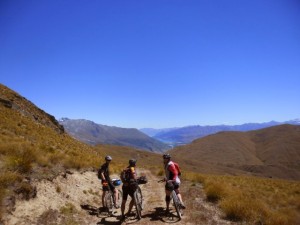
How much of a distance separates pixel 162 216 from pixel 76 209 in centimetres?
358

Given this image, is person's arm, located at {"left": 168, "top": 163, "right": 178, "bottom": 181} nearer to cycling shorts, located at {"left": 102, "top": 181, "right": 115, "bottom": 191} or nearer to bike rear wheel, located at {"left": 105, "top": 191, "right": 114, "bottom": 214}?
cycling shorts, located at {"left": 102, "top": 181, "right": 115, "bottom": 191}

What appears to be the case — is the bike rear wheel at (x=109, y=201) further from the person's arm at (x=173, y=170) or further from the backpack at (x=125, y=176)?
the person's arm at (x=173, y=170)

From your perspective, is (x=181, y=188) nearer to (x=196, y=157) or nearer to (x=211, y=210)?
(x=211, y=210)

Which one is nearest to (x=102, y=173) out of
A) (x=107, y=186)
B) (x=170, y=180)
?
(x=107, y=186)

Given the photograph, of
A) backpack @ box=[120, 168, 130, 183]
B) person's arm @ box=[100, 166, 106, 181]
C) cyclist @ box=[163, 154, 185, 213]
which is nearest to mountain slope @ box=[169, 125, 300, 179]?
person's arm @ box=[100, 166, 106, 181]

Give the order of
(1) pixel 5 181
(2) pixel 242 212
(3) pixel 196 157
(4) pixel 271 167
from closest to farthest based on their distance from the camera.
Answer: (1) pixel 5 181, (2) pixel 242 212, (4) pixel 271 167, (3) pixel 196 157

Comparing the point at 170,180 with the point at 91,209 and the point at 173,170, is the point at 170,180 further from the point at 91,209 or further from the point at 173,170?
the point at 91,209

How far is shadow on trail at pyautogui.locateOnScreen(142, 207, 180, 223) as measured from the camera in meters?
11.5

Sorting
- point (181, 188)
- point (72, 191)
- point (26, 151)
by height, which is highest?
point (26, 151)

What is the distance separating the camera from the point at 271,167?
15038cm

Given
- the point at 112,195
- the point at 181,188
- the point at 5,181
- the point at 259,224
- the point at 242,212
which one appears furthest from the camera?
the point at 181,188

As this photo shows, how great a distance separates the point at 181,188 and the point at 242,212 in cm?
779

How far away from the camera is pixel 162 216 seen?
12.0 meters

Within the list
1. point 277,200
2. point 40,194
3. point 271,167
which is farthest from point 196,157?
point 40,194
